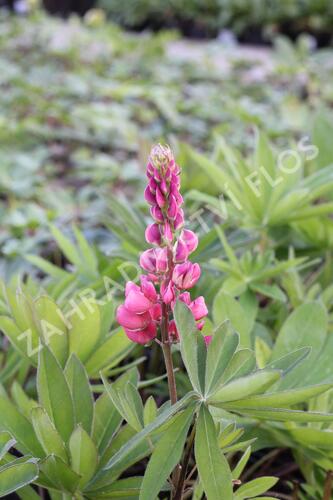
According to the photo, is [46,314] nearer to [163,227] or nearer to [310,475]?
[163,227]

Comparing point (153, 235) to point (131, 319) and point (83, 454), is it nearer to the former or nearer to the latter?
point (131, 319)

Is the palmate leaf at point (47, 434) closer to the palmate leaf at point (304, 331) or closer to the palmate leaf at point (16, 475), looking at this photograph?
the palmate leaf at point (16, 475)

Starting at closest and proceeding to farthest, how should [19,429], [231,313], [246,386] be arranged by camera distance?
[246,386]
[19,429]
[231,313]

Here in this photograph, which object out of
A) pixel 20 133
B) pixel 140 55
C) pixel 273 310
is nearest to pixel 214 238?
pixel 273 310

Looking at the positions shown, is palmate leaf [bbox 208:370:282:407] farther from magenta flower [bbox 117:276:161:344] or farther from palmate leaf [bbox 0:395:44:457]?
palmate leaf [bbox 0:395:44:457]

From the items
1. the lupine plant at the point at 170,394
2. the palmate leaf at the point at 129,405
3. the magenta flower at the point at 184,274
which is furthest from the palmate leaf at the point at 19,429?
the magenta flower at the point at 184,274

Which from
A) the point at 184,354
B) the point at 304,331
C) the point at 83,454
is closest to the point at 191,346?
the point at 184,354

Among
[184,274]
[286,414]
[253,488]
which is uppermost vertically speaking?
[184,274]

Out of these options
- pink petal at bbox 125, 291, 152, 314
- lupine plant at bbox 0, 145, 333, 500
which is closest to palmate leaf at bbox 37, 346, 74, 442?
lupine plant at bbox 0, 145, 333, 500

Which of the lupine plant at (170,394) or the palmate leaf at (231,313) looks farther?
the palmate leaf at (231,313)
